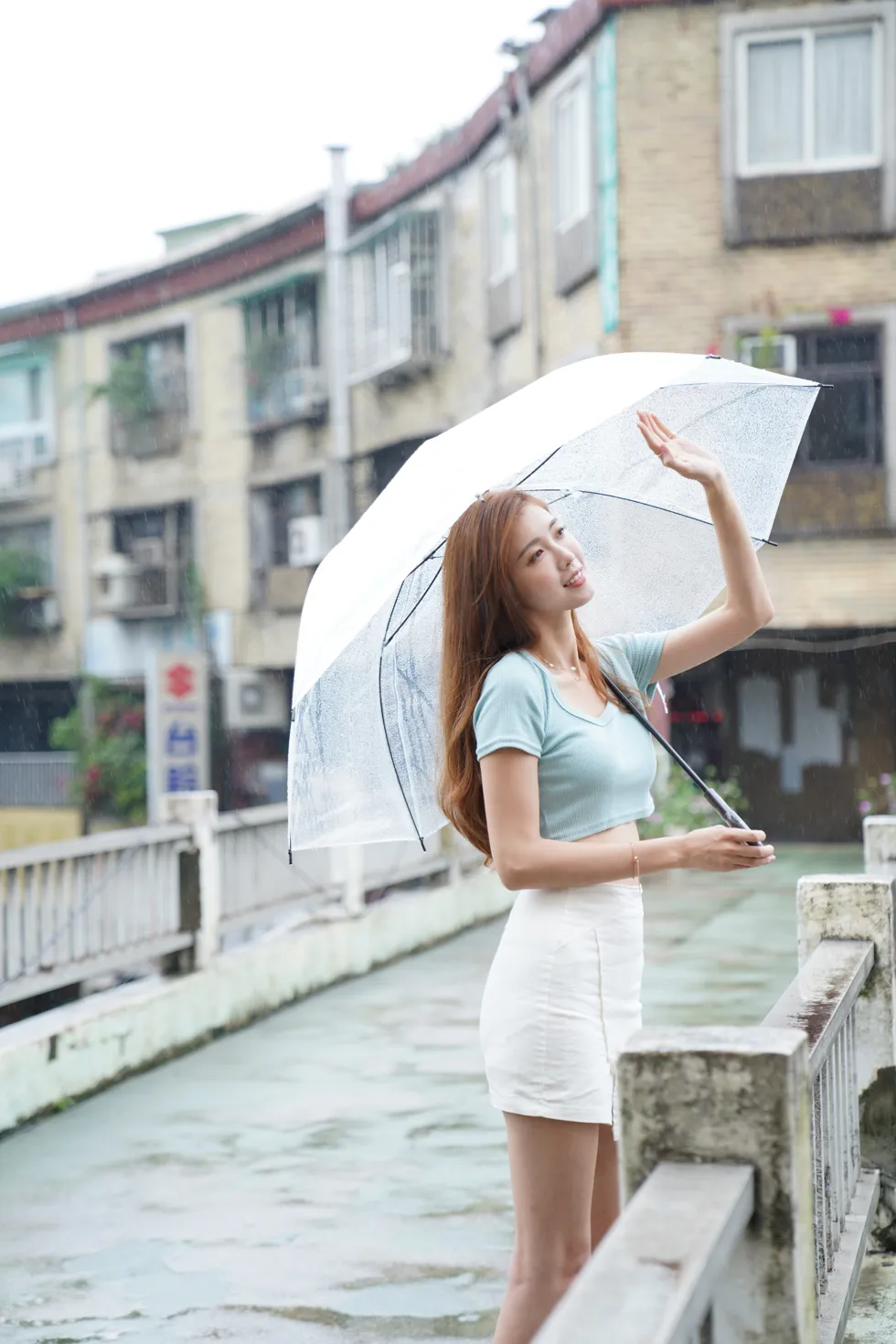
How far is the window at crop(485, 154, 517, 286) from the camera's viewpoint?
18625mm

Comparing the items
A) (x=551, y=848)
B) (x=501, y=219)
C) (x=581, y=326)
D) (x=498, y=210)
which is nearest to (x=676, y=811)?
(x=581, y=326)

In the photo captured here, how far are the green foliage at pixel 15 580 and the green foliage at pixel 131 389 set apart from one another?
2.84 metres

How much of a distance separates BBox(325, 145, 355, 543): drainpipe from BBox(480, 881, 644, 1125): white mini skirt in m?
18.7

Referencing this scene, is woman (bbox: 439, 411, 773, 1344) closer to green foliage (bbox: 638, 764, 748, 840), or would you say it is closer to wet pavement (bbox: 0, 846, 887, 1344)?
wet pavement (bbox: 0, 846, 887, 1344)

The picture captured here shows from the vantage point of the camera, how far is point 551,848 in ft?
8.68

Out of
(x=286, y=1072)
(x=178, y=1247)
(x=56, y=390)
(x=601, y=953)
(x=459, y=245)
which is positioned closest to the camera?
(x=601, y=953)

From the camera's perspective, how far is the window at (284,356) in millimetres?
22625

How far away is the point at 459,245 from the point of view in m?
20.1

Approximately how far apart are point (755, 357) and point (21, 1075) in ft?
37.1

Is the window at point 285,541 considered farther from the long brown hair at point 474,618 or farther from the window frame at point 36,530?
the long brown hair at point 474,618

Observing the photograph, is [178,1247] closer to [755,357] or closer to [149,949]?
[149,949]

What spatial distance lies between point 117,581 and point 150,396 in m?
2.94

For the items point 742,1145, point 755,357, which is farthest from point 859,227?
point 742,1145

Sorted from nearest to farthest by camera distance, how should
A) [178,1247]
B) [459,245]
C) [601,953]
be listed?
[601,953] < [178,1247] < [459,245]
